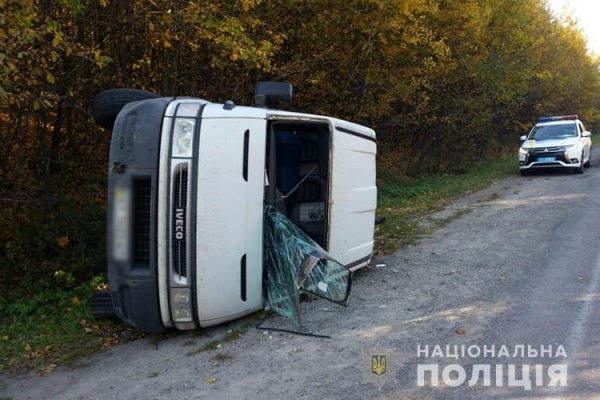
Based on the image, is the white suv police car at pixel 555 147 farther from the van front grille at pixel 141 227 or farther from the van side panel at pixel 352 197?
the van front grille at pixel 141 227

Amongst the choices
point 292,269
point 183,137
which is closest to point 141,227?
point 183,137

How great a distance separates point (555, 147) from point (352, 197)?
11.8 metres

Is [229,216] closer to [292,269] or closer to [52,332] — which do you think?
[292,269]

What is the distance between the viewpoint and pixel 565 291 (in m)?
5.26

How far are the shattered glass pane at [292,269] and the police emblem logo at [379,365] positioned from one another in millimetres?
823

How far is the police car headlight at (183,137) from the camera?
13.8 feet

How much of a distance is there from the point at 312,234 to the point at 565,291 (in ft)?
8.87

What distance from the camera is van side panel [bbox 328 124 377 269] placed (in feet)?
17.7

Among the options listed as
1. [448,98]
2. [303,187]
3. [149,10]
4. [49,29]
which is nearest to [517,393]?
[303,187]

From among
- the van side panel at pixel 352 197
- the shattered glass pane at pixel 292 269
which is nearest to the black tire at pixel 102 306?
the shattered glass pane at pixel 292 269

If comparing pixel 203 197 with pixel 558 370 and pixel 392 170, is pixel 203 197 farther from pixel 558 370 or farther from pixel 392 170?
pixel 392 170

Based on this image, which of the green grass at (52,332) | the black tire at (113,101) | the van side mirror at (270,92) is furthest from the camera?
the van side mirror at (270,92)

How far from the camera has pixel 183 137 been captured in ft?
13.8

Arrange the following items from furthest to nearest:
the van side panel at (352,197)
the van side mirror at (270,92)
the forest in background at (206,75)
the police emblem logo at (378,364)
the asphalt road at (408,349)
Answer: the forest in background at (206,75) → the van side mirror at (270,92) → the van side panel at (352,197) → the police emblem logo at (378,364) → the asphalt road at (408,349)
